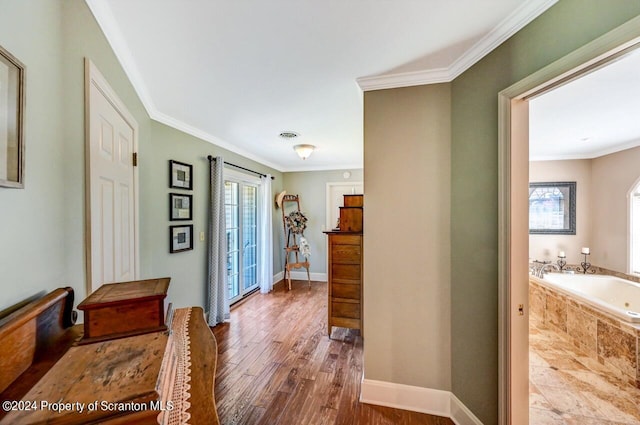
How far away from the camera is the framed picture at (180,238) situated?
8.75 feet

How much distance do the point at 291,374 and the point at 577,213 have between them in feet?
15.3

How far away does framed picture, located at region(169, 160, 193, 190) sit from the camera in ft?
8.76

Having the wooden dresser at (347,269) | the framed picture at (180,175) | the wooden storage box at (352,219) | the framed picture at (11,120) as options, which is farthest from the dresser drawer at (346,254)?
the framed picture at (11,120)

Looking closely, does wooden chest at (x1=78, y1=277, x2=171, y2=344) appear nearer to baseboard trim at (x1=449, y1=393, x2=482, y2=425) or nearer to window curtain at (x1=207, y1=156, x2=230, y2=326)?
baseboard trim at (x1=449, y1=393, x2=482, y2=425)

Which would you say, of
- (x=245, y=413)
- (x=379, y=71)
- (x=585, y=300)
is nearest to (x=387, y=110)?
(x=379, y=71)

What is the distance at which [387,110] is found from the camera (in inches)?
73.7

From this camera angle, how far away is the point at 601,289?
335 cm

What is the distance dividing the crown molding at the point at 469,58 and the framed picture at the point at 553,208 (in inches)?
138

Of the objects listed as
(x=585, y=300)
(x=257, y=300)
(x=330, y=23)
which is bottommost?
(x=257, y=300)

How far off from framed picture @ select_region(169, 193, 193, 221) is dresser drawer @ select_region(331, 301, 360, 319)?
6.35ft

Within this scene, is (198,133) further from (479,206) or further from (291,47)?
(479,206)

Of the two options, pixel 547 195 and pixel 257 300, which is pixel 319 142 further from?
pixel 547 195

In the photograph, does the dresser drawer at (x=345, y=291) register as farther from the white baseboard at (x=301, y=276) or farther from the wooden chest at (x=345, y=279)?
the white baseboard at (x=301, y=276)

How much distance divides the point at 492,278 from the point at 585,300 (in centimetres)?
208
